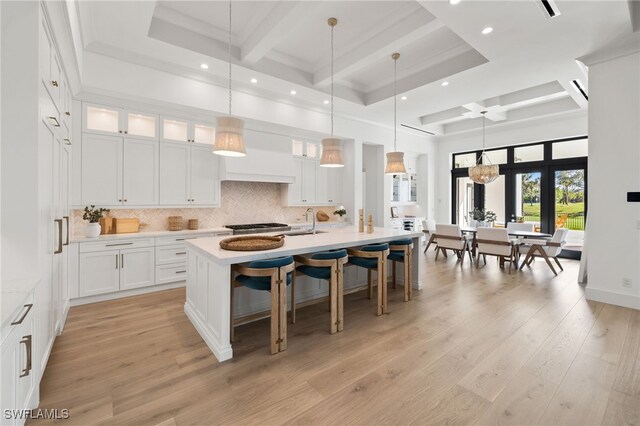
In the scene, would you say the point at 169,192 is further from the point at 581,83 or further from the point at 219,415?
the point at 581,83

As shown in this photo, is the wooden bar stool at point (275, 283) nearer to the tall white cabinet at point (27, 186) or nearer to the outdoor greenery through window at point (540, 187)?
the tall white cabinet at point (27, 186)

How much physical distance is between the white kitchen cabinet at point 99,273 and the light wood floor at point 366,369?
0.75ft

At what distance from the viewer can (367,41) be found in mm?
3902

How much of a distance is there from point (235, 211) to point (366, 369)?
12.6 feet

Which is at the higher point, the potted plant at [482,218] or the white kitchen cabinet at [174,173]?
the white kitchen cabinet at [174,173]

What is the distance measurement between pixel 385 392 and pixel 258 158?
410 cm

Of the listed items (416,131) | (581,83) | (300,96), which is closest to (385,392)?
(300,96)

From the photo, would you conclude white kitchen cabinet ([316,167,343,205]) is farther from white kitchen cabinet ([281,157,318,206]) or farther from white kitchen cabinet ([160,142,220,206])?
white kitchen cabinet ([160,142,220,206])

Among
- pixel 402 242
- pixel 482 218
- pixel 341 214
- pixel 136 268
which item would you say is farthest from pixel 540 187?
pixel 136 268

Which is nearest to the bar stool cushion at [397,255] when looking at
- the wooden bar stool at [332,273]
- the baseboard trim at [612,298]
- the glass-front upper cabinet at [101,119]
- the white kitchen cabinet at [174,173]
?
the wooden bar stool at [332,273]

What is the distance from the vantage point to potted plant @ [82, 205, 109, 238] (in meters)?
3.66

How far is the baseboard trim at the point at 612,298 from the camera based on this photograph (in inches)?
138

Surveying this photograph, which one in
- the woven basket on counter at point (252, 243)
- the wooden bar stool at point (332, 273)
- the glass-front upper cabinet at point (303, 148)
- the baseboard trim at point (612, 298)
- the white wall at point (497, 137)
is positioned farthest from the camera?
the white wall at point (497, 137)

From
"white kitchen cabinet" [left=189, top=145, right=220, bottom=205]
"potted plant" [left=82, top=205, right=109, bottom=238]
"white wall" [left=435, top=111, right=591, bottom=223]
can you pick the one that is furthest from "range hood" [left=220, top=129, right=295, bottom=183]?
"white wall" [left=435, top=111, right=591, bottom=223]
